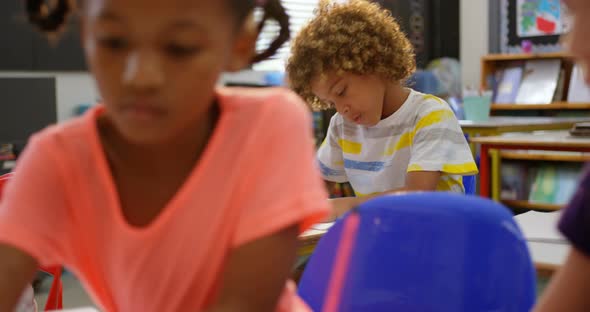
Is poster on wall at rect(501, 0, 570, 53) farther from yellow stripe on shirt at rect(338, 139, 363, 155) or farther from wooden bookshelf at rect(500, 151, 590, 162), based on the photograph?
yellow stripe on shirt at rect(338, 139, 363, 155)

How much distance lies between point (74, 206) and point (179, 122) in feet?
0.52

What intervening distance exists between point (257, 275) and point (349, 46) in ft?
4.82

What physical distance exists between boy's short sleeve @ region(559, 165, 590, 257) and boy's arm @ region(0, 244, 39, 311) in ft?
1.62

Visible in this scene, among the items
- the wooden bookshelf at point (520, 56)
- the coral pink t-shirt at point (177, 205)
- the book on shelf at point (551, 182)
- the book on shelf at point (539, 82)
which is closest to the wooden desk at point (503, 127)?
the book on shelf at point (551, 182)

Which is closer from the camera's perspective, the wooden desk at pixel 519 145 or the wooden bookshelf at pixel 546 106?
the wooden desk at pixel 519 145

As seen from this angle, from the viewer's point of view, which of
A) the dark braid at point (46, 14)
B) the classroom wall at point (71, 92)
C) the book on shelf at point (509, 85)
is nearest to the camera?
the dark braid at point (46, 14)

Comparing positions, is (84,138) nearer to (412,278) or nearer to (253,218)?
(253,218)

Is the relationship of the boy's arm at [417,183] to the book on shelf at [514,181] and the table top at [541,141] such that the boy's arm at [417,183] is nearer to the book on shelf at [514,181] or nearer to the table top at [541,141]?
the table top at [541,141]

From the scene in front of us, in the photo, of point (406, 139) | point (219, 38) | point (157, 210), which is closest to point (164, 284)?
point (157, 210)

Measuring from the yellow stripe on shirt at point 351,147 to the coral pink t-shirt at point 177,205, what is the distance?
4.57 feet

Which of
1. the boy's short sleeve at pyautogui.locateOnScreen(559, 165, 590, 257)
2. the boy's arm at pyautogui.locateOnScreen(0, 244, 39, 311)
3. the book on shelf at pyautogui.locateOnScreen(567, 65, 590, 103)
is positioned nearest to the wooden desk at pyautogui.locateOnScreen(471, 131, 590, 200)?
the book on shelf at pyautogui.locateOnScreen(567, 65, 590, 103)

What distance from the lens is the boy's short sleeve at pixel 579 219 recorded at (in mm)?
675

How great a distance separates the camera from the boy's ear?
65cm

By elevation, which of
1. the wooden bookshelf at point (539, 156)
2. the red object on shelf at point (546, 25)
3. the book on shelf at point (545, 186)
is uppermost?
the red object on shelf at point (546, 25)
